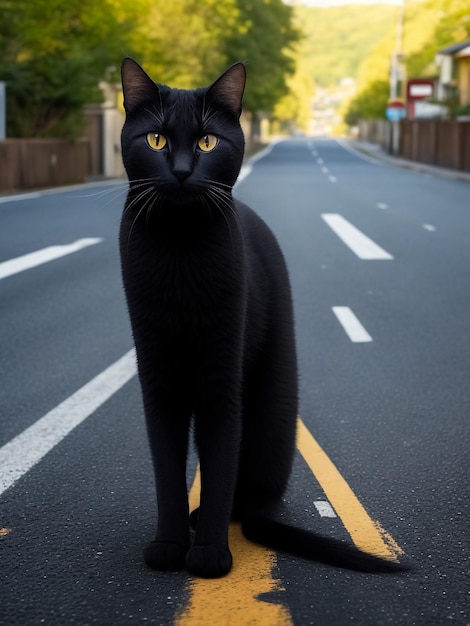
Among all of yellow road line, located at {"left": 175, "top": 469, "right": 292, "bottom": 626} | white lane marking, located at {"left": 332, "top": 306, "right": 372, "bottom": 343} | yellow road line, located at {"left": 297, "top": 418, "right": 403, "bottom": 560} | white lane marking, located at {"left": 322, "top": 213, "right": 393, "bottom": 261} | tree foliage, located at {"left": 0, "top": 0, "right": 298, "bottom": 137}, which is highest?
tree foliage, located at {"left": 0, "top": 0, "right": 298, "bottom": 137}

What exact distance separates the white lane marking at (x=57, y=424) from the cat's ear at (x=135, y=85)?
1.95 meters

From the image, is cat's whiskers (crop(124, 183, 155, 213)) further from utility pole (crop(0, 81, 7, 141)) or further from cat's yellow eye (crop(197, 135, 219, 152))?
utility pole (crop(0, 81, 7, 141))

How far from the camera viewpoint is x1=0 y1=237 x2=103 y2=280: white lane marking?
12312 millimetres

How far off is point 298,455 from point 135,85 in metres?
2.38

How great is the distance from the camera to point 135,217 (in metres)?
3.27

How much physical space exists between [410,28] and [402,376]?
11547 cm

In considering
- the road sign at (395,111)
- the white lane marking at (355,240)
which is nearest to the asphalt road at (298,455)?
the white lane marking at (355,240)

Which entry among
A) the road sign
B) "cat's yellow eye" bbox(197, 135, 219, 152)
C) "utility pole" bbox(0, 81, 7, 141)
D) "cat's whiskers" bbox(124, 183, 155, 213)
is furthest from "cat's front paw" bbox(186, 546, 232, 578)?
the road sign

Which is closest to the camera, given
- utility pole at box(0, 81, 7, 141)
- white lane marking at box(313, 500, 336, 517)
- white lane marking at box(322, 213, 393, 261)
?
white lane marking at box(313, 500, 336, 517)

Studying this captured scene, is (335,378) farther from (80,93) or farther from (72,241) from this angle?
(80,93)

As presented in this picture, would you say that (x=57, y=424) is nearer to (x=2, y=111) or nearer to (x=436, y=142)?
(x=2, y=111)

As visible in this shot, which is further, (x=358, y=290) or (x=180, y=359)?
(x=358, y=290)

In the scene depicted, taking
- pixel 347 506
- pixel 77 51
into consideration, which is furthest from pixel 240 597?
pixel 77 51

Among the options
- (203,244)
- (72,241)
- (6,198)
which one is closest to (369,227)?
(72,241)
